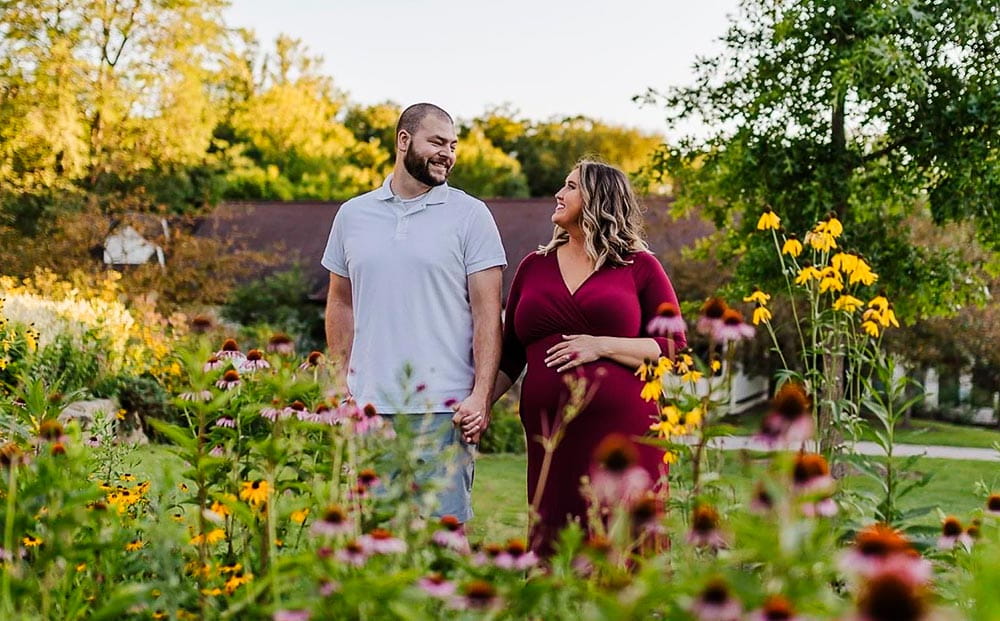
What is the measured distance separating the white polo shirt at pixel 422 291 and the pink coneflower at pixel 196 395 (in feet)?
3.24

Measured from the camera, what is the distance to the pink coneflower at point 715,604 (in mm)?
1333

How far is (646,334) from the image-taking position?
3740mm

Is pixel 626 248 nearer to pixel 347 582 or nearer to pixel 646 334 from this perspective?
pixel 646 334

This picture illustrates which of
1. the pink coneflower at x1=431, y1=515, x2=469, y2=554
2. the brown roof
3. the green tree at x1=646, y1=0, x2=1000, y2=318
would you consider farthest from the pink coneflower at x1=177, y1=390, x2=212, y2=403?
the brown roof

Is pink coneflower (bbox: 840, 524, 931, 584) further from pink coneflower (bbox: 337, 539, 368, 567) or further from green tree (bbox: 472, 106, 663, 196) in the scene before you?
green tree (bbox: 472, 106, 663, 196)

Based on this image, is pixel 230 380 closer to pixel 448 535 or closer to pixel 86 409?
pixel 448 535

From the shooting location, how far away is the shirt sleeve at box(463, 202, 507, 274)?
3.55 m

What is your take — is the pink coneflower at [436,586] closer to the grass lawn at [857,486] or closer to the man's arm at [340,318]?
the man's arm at [340,318]

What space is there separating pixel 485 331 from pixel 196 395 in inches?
52.5

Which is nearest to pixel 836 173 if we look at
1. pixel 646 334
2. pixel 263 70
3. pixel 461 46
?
pixel 646 334

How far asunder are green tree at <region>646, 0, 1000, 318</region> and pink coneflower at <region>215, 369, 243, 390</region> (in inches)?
283

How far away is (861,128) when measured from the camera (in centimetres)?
1040

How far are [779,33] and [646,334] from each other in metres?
6.75

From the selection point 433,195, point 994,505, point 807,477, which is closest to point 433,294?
point 433,195
